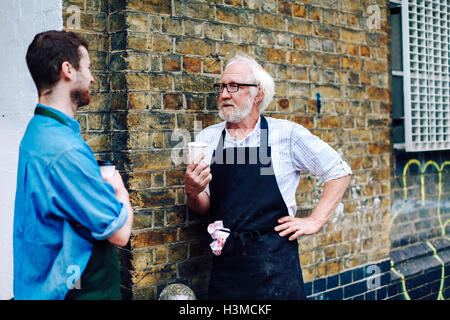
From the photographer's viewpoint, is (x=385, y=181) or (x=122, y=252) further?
(x=385, y=181)

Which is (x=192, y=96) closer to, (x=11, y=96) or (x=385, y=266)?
(x=11, y=96)

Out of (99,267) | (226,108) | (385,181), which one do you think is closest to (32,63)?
(99,267)

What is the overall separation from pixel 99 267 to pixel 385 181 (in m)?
3.08

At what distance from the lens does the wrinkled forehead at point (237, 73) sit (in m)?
2.86

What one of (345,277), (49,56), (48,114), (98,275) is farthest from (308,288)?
(49,56)

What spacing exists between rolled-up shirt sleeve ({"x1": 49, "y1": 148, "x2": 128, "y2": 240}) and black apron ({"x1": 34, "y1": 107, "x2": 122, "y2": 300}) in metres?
0.16

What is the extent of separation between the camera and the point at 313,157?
287 centimetres

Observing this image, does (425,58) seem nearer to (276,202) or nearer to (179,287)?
(276,202)

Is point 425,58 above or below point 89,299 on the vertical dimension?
above

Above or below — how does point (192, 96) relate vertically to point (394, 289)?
above

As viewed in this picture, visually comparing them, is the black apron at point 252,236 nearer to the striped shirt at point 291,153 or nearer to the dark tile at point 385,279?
the striped shirt at point 291,153

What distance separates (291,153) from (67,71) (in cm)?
146
